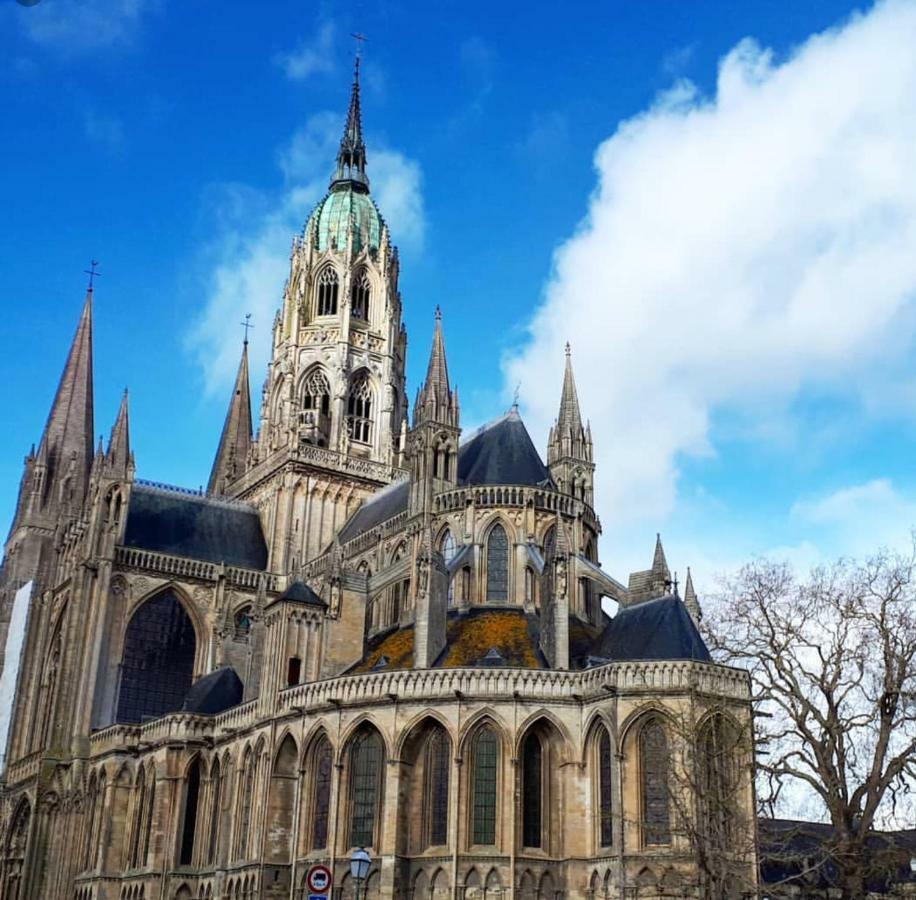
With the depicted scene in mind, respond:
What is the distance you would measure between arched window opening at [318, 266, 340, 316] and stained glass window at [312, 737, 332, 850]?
31.7m

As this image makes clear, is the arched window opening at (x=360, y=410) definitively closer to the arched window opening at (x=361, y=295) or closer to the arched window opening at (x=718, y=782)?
the arched window opening at (x=361, y=295)

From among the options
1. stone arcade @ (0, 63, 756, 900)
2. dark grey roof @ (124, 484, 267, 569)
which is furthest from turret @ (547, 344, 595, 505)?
dark grey roof @ (124, 484, 267, 569)

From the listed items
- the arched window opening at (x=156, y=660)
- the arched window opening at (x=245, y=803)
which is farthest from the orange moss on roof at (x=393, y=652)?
the arched window opening at (x=156, y=660)

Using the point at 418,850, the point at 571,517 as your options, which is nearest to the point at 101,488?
the point at 571,517

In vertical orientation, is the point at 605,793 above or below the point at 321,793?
below

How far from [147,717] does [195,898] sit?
9.51m

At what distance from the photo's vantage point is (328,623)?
45.8 meters

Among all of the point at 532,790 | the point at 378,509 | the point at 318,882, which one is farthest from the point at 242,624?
the point at 318,882

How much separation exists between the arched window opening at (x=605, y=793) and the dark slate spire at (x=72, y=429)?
1753 inches

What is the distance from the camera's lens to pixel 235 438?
8400 centimetres

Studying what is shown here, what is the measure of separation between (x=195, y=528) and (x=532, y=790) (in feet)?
93.1

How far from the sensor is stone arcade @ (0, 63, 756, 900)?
1462 inches

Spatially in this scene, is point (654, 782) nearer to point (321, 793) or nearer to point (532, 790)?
point (532, 790)

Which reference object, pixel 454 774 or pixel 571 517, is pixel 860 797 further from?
pixel 571 517
